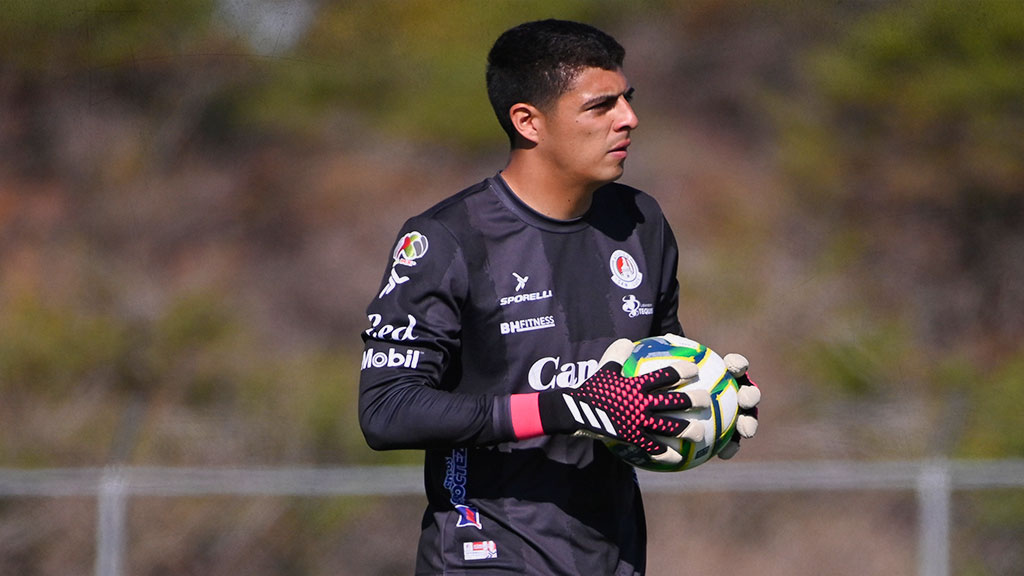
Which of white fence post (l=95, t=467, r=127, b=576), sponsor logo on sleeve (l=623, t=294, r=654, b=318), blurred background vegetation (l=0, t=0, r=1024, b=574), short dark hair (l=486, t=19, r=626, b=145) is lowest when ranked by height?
white fence post (l=95, t=467, r=127, b=576)

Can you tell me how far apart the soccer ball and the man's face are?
510 mm

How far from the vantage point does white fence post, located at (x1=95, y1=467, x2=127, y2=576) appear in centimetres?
788

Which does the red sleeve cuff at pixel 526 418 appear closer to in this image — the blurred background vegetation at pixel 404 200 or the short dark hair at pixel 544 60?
the short dark hair at pixel 544 60

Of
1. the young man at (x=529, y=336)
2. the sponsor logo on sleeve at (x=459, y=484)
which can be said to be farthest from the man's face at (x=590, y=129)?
the sponsor logo on sleeve at (x=459, y=484)

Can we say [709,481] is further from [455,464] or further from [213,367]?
[213,367]

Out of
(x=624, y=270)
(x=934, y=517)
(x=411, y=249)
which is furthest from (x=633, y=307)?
(x=934, y=517)

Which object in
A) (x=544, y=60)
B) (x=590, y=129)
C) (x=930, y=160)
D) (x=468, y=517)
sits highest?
(x=930, y=160)

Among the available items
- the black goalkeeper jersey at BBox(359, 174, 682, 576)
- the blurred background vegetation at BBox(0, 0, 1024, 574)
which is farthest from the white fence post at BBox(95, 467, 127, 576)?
the black goalkeeper jersey at BBox(359, 174, 682, 576)

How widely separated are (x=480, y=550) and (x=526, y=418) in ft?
1.47

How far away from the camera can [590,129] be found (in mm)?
3641

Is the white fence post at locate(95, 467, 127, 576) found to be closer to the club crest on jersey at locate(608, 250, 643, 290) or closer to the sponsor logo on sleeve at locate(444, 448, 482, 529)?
the sponsor logo on sleeve at locate(444, 448, 482, 529)

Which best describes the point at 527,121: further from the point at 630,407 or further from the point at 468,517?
the point at 468,517

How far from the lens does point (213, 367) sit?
1316 cm

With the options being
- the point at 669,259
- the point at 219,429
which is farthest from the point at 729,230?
the point at 669,259
